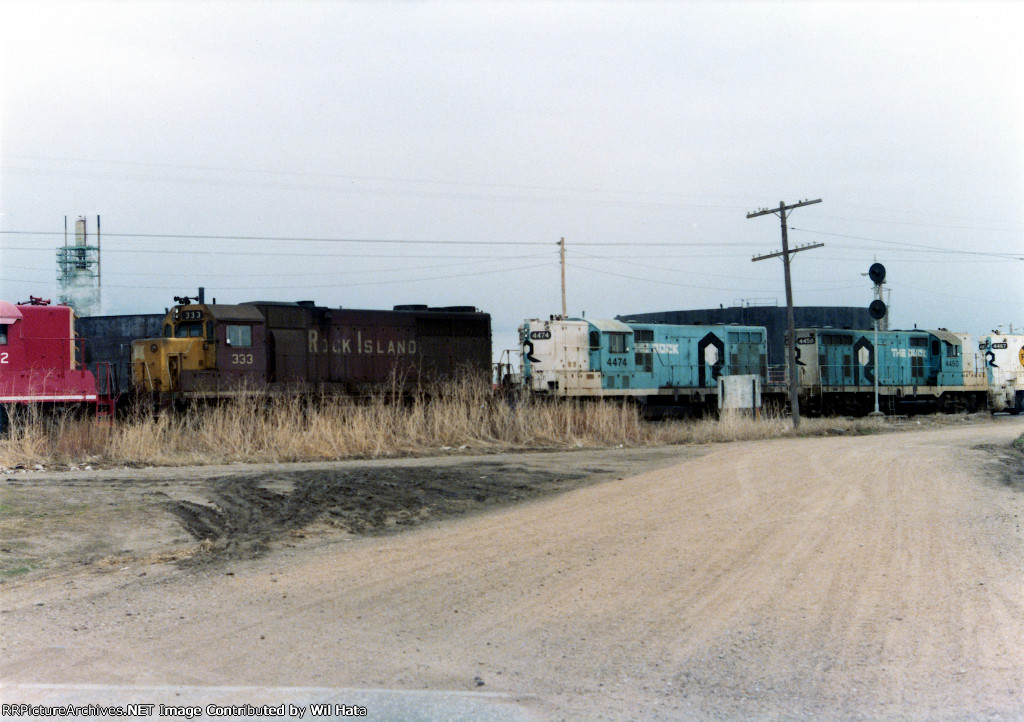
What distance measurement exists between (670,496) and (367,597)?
5.48 m

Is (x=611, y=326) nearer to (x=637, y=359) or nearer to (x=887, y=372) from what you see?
(x=637, y=359)

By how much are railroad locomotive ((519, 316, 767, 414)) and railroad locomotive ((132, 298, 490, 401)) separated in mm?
2812

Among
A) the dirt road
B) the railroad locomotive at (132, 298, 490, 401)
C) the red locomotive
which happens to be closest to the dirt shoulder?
the dirt road

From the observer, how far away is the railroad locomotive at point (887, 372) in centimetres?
3484

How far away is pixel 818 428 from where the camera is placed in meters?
27.7

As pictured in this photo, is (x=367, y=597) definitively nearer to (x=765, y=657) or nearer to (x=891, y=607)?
(x=765, y=657)

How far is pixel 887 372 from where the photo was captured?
36.6 metres

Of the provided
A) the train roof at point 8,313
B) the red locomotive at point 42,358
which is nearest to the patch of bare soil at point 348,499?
the red locomotive at point 42,358

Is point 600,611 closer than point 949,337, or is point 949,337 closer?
point 600,611

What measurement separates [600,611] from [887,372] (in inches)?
1326

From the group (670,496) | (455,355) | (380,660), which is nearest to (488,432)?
(455,355)

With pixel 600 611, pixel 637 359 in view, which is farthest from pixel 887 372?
pixel 600 611

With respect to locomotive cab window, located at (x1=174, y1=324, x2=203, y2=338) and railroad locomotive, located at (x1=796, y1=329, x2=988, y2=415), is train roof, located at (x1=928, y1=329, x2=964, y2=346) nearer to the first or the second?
railroad locomotive, located at (x1=796, y1=329, x2=988, y2=415)

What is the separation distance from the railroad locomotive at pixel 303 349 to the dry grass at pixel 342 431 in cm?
75
